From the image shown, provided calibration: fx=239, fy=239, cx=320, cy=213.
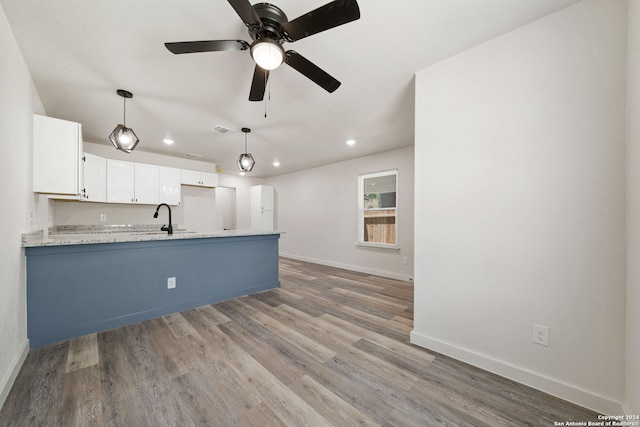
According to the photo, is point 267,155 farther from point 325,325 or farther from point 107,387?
point 107,387

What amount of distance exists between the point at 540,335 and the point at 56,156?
4.42m

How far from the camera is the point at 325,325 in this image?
2639 mm

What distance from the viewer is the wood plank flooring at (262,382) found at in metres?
1.42

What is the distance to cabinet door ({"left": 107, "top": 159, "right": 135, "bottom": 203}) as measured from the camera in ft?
13.9

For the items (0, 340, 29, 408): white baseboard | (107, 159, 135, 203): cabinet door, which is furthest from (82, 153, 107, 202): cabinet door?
(0, 340, 29, 408): white baseboard

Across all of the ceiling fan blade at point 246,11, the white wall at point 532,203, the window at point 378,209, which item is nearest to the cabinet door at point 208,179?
the window at point 378,209

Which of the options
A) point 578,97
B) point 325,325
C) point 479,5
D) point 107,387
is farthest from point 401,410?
point 479,5

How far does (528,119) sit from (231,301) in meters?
3.71

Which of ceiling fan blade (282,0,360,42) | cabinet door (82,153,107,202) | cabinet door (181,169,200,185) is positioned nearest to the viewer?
ceiling fan blade (282,0,360,42)

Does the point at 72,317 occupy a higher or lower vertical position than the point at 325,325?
higher

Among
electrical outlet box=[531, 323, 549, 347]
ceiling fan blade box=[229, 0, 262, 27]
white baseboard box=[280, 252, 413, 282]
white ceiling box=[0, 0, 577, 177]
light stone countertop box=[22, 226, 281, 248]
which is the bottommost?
white baseboard box=[280, 252, 413, 282]

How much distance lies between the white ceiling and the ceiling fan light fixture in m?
0.33

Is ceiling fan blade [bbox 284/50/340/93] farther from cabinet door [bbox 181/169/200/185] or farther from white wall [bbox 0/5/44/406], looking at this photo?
cabinet door [bbox 181/169/200/185]

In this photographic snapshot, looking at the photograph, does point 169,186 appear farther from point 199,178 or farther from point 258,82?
point 258,82
